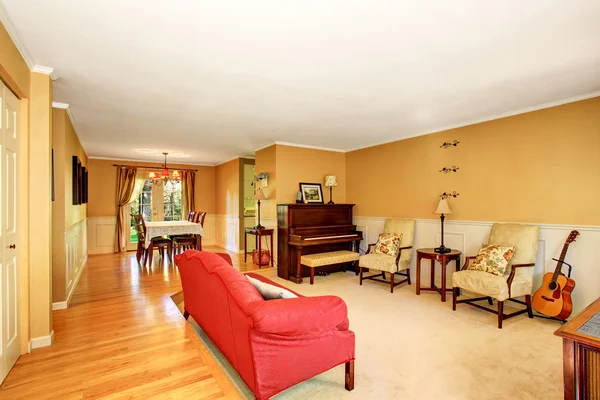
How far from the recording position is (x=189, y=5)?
178 centimetres

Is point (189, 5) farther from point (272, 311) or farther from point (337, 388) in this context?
point (337, 388)

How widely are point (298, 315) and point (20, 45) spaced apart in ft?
8.95

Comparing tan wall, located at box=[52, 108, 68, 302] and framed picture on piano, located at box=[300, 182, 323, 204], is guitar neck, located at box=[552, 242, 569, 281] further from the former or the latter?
tan wall, located at box=[52, 108, 68, 302]

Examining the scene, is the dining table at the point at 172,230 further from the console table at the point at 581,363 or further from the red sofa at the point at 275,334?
the console table at the point at 581,363

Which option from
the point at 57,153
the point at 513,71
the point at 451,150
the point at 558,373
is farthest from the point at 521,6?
the point at 57,153

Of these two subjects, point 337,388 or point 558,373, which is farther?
point 558,373

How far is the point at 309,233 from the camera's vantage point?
17.2ft

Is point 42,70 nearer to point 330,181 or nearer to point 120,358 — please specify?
point 120,358

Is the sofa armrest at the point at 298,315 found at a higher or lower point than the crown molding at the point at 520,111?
lower

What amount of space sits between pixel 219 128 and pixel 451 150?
348cm

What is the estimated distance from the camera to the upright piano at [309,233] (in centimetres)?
516

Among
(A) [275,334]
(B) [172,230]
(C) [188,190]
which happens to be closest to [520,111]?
(A) [275,334]

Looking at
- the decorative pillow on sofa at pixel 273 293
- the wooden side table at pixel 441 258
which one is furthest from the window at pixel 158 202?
the decorative pillow on sofa at pixel 273 293

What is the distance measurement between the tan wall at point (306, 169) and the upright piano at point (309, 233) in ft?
1.31
